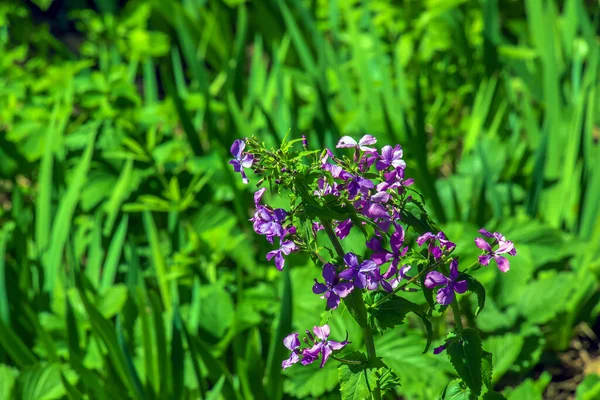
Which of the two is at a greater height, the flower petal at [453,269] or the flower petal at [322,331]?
the flower petal at [453,269]

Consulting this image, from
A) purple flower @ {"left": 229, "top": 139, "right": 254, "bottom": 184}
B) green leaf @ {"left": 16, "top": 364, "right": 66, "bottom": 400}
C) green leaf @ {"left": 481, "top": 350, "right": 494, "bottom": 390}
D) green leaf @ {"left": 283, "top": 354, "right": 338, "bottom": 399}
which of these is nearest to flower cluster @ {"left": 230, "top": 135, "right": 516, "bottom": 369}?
purple flower @ {"left": 229, "top": 139, "right": 254, "bottom": 184}

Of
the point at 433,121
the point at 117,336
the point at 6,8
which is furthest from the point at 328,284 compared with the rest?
the point at 6,8

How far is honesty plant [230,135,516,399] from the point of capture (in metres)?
0.78

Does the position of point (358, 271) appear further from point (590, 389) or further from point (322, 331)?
point (590, 389)

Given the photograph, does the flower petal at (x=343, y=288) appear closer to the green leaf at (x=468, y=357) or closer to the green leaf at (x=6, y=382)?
the green leaf at (x=468, y=357)

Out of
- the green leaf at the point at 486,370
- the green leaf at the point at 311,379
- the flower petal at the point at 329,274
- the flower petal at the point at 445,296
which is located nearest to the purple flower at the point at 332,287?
the flower petal at the point at 329,274

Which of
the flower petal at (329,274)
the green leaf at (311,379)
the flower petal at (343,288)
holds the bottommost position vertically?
the green leaf at (311,379)

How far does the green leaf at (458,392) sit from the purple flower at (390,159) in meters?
0.30

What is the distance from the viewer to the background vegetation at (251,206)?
1.40 m

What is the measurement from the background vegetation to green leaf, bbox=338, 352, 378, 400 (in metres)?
0.41

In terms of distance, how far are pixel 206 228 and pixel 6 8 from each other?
4.79 ft

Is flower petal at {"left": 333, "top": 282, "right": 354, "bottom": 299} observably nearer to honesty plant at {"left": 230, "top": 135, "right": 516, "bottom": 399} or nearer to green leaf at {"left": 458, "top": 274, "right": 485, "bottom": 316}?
honesty plant at {"left": 230, "top": 135, "right": 516, "bottom": 399}

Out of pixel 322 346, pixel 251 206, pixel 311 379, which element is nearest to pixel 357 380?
pixel 322 346

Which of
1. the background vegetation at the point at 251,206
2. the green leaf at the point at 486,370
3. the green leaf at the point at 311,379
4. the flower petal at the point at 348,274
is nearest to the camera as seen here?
the flower petal at the point at 348,274
